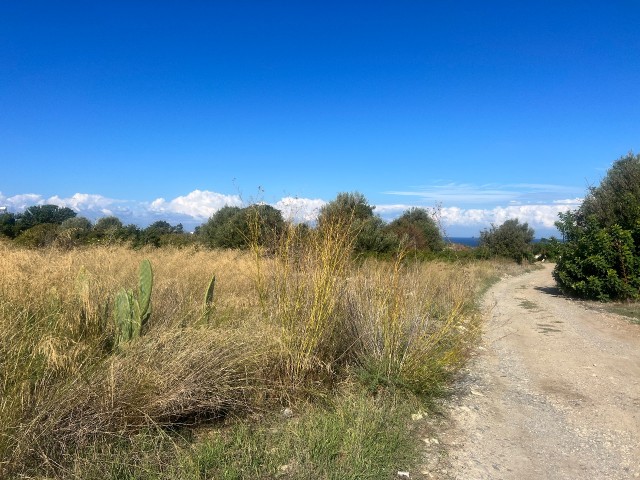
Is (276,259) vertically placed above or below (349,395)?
above

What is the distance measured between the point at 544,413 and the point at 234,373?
314cm

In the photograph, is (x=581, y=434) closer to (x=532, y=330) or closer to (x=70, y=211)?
(x=532, y=330)

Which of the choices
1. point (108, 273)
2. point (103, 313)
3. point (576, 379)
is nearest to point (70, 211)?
point (108, 273)

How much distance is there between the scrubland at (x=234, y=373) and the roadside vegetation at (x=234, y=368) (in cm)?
2

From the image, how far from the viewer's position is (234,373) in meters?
4.38

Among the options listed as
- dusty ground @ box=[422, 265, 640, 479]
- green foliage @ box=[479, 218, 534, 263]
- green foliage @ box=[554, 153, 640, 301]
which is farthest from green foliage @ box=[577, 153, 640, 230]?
green foliage @ box=[479, 218, 534, 263]

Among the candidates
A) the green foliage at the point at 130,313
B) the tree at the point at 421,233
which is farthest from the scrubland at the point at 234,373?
the tree at the point at 421,233

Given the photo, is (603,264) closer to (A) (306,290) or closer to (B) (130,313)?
(A) (306,290)

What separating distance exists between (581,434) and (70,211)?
117 feet

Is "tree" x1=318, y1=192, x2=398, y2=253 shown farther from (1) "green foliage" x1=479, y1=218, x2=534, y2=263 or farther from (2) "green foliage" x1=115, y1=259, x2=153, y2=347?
(1) "green foliage" x1=479, y1=218, x2=534, y2=263

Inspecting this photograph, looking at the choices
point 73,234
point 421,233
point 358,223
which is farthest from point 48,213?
point 358,223

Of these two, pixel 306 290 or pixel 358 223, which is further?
pixel 358 223

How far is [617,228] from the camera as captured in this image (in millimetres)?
15375

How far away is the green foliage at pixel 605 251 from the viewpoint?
14.9m
